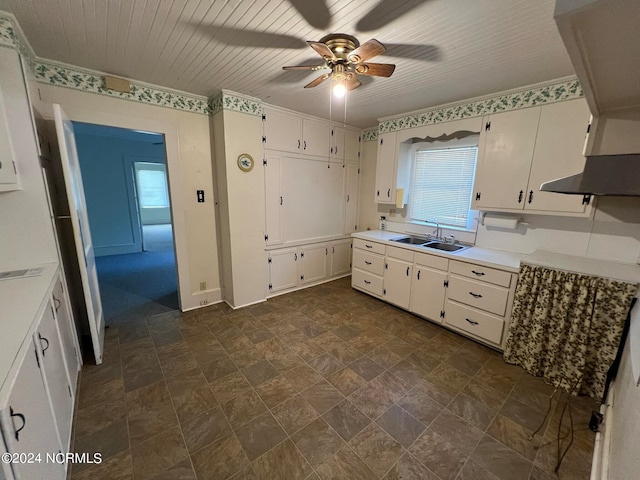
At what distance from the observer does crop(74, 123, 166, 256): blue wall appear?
5.18 metres

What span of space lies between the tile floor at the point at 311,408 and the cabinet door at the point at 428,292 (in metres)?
0.23

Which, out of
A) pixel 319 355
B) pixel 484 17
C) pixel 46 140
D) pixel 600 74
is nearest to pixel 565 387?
pixel 319 355

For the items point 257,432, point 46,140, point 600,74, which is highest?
point 600,74

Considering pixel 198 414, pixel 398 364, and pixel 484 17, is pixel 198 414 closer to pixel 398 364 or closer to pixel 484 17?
pixel 398 364

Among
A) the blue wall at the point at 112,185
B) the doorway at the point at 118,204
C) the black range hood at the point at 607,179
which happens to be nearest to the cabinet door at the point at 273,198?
the doorway at the point at 118,204

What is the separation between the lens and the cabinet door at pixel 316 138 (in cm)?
347

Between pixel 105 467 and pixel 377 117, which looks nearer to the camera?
pixel 105 467

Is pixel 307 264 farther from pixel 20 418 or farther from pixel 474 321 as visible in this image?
pixel 20 418

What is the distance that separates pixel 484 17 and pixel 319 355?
8.63 ft

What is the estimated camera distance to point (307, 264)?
3.83 metres

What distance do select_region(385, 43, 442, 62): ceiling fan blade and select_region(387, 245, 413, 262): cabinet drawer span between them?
1858mm

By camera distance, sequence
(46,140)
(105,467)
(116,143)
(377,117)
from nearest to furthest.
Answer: (105,467), (46,140), (377,117), (116,143)

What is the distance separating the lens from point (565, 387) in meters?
1.95

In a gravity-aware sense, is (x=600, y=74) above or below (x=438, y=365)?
above
